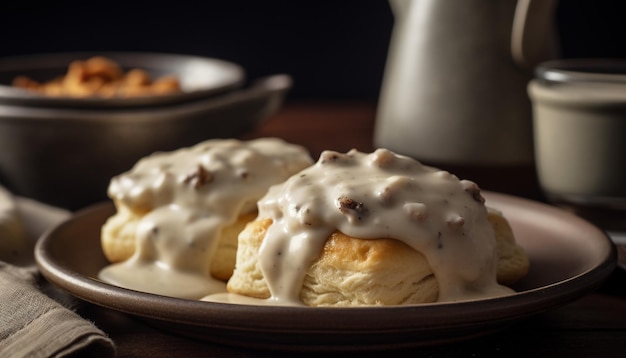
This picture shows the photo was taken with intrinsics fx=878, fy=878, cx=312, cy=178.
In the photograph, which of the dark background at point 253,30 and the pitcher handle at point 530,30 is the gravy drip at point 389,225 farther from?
the dark background at point 253,30

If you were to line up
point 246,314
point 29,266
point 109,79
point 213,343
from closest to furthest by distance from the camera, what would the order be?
1. point 246,314
2. point 213,343
3. point 29,266
4. point 109,79

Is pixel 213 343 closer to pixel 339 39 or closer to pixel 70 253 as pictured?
pixel 70 253

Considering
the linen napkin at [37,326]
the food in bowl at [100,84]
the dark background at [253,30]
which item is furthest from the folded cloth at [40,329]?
the dark background at [253,30]

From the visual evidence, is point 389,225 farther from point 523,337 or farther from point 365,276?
point 523,337

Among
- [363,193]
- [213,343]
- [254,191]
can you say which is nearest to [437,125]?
[254,191]

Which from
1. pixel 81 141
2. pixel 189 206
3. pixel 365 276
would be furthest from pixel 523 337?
pixel 81 141

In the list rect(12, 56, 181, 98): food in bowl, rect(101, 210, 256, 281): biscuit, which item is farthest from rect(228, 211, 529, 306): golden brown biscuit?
rect(12, 56, 181, 98): food in bowl
